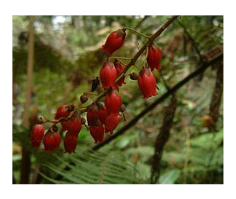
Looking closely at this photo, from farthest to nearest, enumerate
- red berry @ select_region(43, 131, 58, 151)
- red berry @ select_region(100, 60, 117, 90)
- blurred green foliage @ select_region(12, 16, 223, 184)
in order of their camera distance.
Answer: blurred green foliage @ select_region(12, 16, 223, 184) < red berry @ select_region(43, 131, 58, 151) < red berry @ select_region(100, 60, 117, 90)

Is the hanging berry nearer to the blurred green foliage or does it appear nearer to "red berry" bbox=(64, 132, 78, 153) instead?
"red berry" bbox=(64, 132, 78, 153)

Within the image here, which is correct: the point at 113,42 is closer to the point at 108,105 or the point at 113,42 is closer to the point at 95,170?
the point at 108,105

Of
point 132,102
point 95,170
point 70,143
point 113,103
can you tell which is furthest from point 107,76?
point 132,102

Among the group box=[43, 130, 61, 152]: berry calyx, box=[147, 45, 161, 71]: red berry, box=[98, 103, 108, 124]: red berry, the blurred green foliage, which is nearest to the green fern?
the blurred green foliage

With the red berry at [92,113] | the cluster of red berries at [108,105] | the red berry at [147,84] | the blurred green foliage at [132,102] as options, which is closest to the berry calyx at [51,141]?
the cluster of red berries at [108,105]
